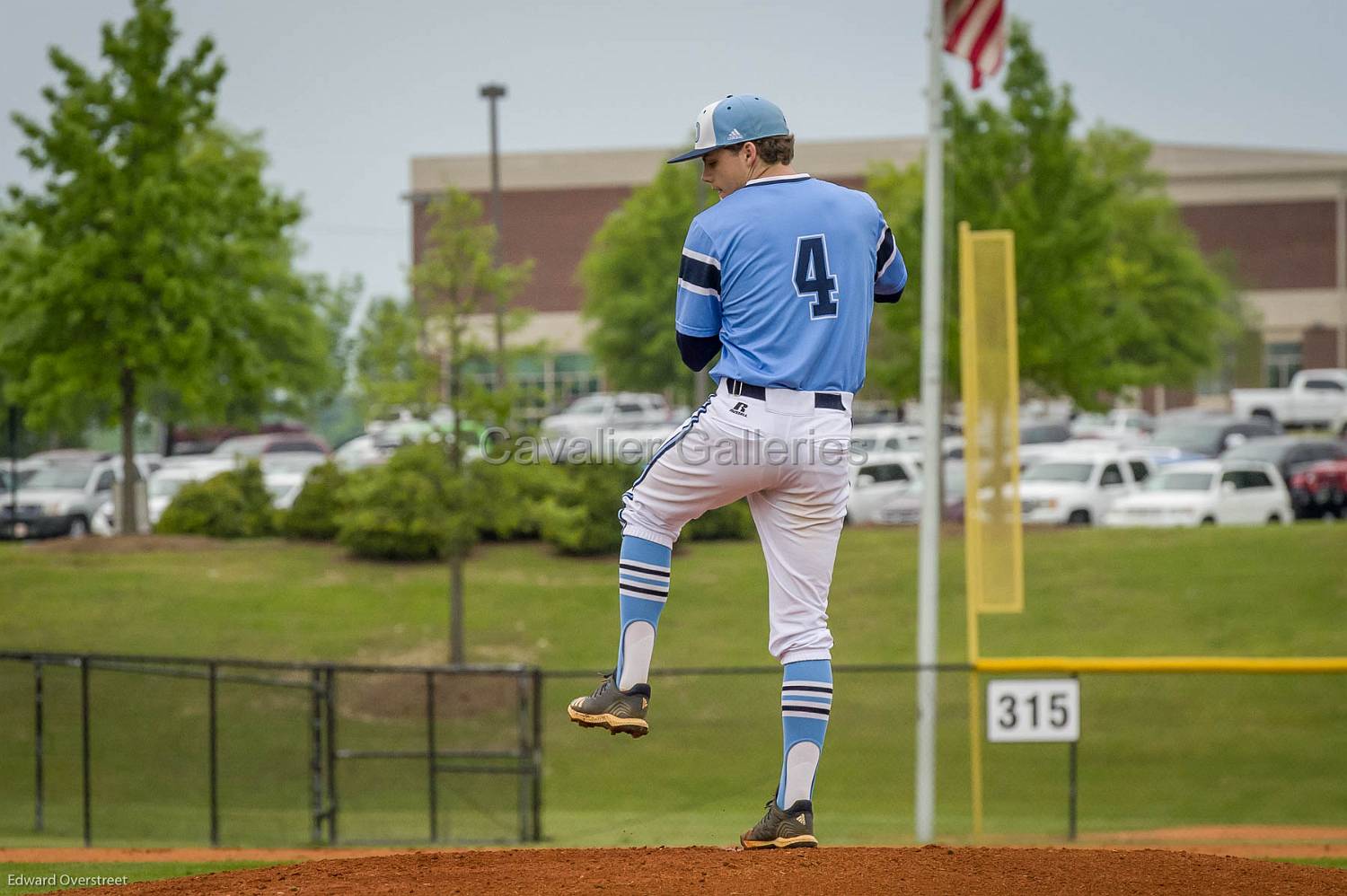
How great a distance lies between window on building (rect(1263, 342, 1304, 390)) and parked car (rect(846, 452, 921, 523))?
49.3 metres

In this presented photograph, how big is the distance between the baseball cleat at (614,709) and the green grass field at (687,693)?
7.07m

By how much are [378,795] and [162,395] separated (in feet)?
97.8

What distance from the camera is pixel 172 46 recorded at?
27.3 metres

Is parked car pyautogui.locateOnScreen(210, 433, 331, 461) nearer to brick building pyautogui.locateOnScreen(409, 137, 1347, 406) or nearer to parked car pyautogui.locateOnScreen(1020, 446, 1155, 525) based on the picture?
parked car pyautogui.locateOnScreen(1020, 446, 1155, 525)

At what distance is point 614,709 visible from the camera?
5.74 m

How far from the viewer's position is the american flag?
650 inches

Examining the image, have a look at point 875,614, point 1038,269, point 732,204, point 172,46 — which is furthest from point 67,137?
point 732,204

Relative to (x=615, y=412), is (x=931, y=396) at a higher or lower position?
lower

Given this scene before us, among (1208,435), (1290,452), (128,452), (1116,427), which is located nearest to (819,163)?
(1116,427)

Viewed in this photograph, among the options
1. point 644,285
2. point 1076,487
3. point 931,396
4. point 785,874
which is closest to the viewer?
point 785,874

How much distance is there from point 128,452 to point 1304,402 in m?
42.0

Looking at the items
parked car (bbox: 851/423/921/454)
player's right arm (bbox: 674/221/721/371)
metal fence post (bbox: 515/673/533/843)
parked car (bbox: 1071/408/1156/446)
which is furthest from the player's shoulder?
parked car (bbox: 1071/408/1156/446)

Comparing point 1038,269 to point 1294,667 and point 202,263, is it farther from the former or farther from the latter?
point 1294,667

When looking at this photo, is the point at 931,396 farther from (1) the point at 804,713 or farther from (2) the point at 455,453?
(1) the point at 804,713
